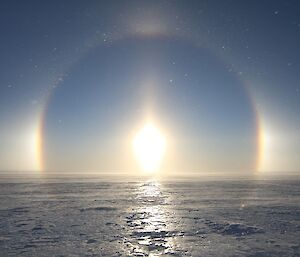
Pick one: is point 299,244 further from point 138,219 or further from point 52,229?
point 52,229

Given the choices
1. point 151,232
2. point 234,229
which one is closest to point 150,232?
point 151,232

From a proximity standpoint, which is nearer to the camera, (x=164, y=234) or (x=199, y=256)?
(x=199, y=256)

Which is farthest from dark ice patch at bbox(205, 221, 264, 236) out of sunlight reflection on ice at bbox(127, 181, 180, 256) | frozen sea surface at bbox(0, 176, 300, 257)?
sunlight reflection on ice at bbox(127, 181, 180, 256)

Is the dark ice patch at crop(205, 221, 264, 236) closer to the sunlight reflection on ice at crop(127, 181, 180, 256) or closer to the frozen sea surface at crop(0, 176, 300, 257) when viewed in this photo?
the frozen sea surface at crop(0, 176, 300, 257)

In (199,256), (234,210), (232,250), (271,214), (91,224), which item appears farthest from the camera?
(234,210)

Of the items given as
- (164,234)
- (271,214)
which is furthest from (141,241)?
(271,214)

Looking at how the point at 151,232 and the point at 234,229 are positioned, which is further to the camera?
the point at 234,229

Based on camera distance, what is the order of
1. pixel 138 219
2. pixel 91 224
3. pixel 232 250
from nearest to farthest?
pixel 232 250
pixel 91 224
pixel 138 219

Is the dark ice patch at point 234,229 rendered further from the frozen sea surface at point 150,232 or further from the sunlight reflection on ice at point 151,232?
the sunlight reflection on ice at point 151,232

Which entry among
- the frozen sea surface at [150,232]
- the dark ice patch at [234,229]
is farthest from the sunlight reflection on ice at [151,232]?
the dark ice patch at [234,229]

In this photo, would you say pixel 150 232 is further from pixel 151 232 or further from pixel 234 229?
pixel 234 229
